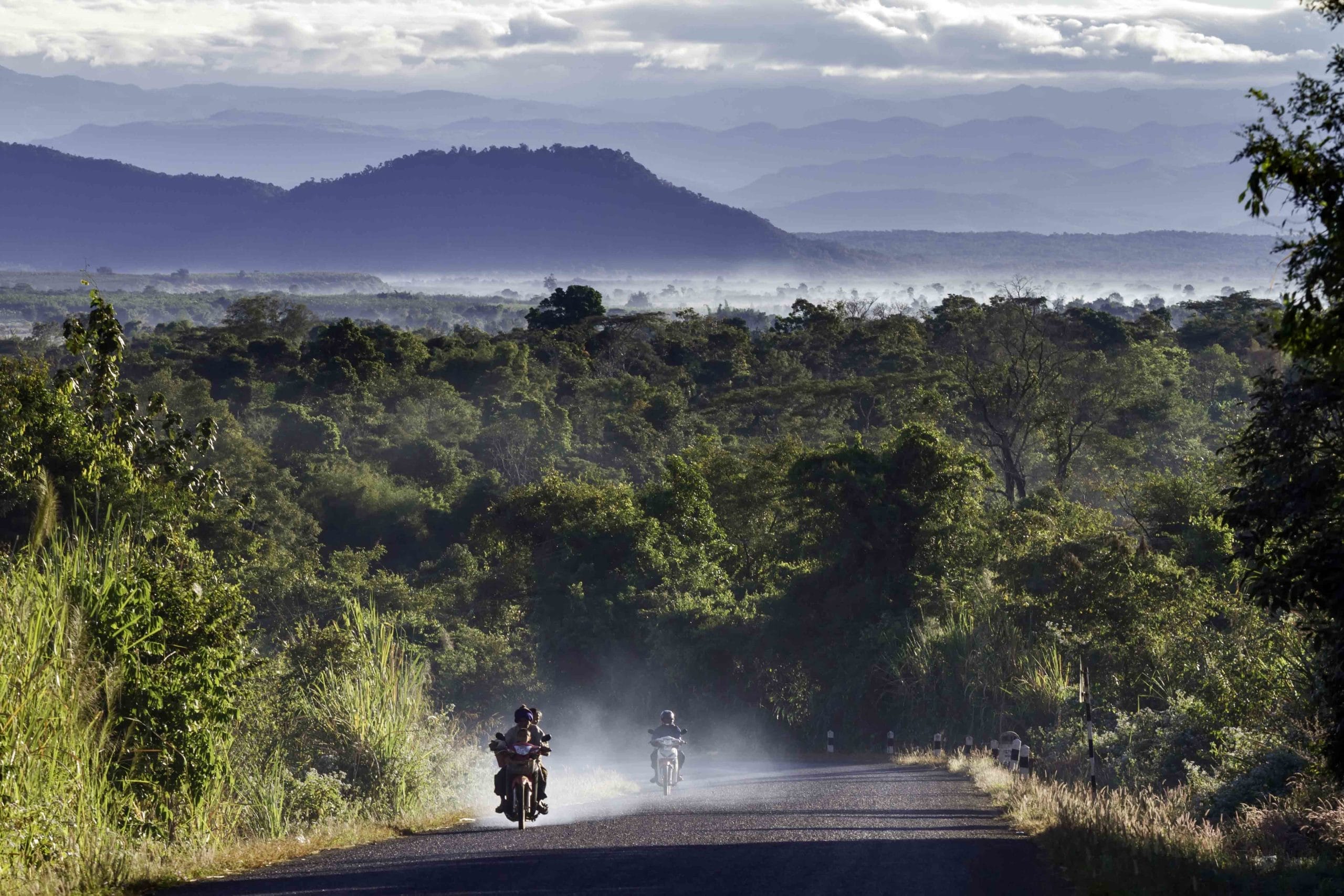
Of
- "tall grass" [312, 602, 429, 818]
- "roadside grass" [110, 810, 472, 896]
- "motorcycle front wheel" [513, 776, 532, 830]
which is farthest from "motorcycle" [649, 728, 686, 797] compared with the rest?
"roadside grass" [110, 810, 472, 896]

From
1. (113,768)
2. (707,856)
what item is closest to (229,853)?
(113,768)

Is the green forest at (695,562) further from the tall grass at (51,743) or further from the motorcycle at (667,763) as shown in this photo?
the motorcycle at (667,763)

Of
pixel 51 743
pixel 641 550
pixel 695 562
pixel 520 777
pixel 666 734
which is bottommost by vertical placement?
pixel 695 562

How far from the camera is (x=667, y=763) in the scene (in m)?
18.3

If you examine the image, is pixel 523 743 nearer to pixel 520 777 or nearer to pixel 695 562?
pixel 520 777

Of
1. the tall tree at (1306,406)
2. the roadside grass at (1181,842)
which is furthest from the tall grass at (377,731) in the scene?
the tall tree at (1306,406)

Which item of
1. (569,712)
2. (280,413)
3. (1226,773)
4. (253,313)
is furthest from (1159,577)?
(253,313)

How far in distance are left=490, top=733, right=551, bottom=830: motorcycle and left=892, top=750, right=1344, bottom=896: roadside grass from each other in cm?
448

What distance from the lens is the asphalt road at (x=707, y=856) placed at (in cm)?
941

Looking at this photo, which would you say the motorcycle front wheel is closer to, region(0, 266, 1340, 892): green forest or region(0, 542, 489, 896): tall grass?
region(0, 542, 489, 896): tall grass

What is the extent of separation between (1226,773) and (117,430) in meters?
12.8

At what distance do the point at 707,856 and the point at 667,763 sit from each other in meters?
7.51

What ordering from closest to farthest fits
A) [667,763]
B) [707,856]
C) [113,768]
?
[113,768]
[707,856]
[667,763]

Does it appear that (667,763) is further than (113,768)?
Yes
